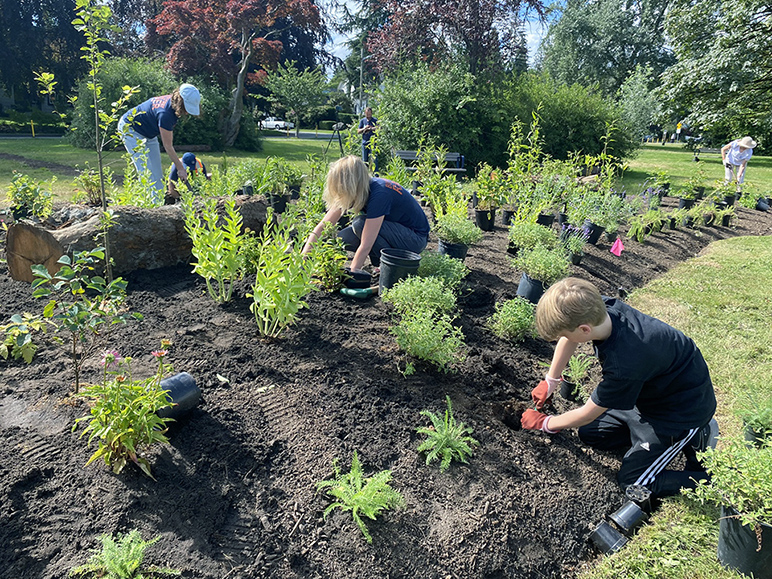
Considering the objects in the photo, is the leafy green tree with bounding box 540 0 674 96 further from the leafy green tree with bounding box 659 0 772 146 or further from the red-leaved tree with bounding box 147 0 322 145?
the red-leaved tree with bounding box 147 0 322 145

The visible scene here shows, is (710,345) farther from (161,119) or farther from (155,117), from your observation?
(155,117)

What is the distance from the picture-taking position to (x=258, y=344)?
125 inches

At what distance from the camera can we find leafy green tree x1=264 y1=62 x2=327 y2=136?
21672mm

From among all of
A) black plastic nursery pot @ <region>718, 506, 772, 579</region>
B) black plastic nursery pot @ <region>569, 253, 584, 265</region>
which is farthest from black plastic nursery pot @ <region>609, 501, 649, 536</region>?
black plastic nursery pot @ <region>569, 253, 584, 265</region>

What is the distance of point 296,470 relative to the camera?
7.41ft

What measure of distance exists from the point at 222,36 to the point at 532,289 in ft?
55.2

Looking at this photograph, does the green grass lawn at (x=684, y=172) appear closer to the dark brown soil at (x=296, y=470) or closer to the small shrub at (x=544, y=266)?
the small shrub at (x=544, y=266)

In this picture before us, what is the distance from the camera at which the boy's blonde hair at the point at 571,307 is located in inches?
85.6

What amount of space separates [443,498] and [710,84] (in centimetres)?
1694

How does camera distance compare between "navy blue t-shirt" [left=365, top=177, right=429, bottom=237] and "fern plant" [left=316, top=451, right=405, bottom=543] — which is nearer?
"fern plant" [left=316, top=451, right=405, bottom=543]

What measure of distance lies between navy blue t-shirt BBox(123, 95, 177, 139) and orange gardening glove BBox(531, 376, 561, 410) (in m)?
5.21

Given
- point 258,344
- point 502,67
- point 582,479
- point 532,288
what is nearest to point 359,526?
point 582,479

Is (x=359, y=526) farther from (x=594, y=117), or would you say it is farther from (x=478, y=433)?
(x=594, y=117)

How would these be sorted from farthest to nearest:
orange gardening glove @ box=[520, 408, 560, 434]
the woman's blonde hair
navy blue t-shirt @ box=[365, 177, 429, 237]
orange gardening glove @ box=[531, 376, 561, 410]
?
the woman's blonde hair → navy blue t-shirt @ box=[365, 177, 429, 237] → orange gardening glove @ box=[531, 376, 561, 410] → orange gardening glove @ box=[520, 408, 560, 434]
